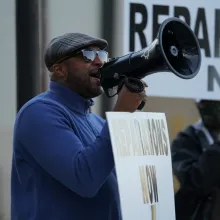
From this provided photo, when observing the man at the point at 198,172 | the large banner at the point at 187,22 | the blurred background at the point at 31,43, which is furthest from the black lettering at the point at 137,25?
the man at the point at 198,172

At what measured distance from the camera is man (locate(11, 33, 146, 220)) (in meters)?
2.23

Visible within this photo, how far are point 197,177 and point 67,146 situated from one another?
1917 mm

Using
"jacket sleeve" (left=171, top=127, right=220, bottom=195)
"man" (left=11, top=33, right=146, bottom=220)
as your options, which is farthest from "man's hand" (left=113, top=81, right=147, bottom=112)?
"jacket sleeve" (left=171, top=127, right=220, bottom=195)

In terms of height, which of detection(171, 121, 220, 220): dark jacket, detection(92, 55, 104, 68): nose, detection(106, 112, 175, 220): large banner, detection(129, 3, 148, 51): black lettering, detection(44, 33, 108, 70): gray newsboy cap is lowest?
detection(171, 121, 220, 220): dark jacket

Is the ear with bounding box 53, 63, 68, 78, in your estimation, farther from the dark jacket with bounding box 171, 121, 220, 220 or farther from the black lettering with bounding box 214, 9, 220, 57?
the black lettering with bounding box 214, 9, 220, 57

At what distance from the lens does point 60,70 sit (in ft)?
8.33

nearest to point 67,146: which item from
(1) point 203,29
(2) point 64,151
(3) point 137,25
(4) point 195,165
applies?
(2) point 64,151

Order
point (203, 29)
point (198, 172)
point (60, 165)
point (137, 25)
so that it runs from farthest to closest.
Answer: point (203, 29)
point (137, 25)
point (198, 172)
point (60, 165)

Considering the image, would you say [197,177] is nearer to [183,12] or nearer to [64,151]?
[183,12]

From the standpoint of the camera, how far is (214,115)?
14.3ft

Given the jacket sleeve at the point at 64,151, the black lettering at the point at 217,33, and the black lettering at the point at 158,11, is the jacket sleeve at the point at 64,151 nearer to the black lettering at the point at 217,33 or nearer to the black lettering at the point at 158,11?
the black lettering at the point at 158,11

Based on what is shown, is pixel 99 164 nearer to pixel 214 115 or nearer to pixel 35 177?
pixel 35 177

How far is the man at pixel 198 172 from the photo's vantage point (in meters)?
3.99

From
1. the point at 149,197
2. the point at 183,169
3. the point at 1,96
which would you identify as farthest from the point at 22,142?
the point at 1,96
